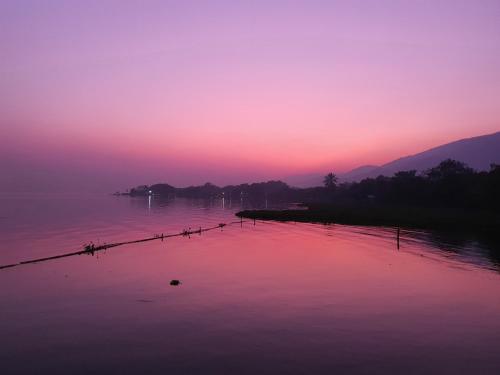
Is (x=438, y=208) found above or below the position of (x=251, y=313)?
above

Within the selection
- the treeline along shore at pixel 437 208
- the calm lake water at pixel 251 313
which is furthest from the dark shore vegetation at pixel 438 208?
the calm lake water at pixel 251 313

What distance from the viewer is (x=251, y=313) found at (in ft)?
89.7

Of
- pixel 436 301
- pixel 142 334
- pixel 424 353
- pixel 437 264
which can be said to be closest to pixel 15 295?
pixel 142 334

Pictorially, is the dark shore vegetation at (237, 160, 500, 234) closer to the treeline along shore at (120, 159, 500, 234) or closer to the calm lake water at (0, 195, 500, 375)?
the treeline along shore at (120, 159, 500, 234)

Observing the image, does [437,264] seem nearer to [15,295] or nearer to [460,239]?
[460,239]

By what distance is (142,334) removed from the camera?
2316 centimetres

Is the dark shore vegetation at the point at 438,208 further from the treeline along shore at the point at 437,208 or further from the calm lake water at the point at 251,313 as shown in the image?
the calm lake water at the point at 251,313

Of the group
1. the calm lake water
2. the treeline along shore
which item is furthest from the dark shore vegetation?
the calm lake water

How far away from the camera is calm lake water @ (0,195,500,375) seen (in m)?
19.8

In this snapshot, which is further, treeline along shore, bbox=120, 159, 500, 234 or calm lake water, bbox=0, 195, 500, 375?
treeline along shore, bbox=120, 159, 500, 234

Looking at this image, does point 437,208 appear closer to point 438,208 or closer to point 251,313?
point 438,208

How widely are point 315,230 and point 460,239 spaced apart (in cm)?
2886

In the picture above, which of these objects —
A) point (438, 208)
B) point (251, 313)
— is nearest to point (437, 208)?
point (438, 208)

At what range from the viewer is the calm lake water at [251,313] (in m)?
19.8
